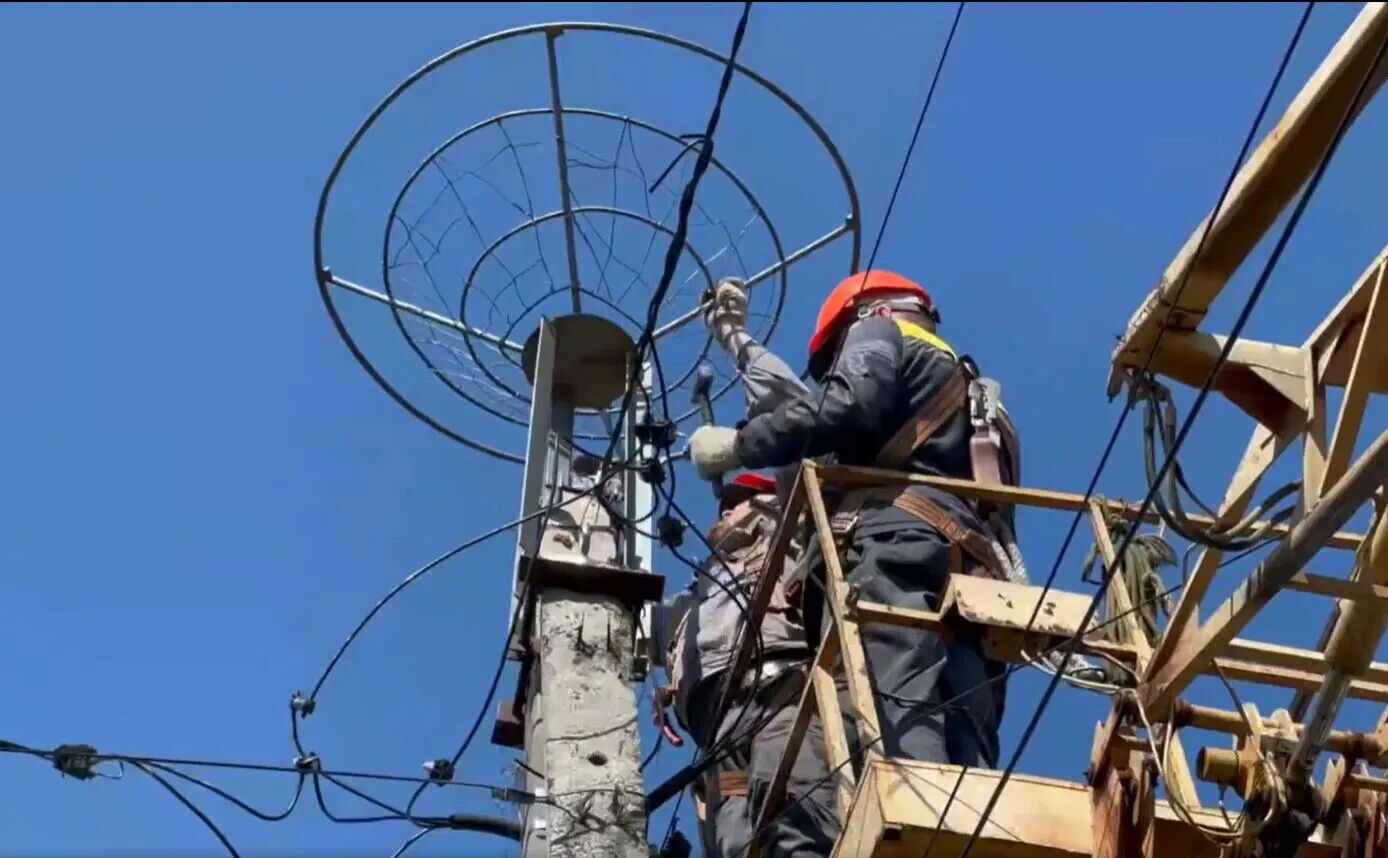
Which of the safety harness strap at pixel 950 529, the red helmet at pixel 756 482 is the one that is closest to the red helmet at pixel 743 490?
the red helmet at pixel 756 482

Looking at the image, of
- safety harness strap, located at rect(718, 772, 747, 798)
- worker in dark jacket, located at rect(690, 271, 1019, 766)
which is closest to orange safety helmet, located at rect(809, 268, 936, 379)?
worker in dark jacket, located at rect(690, 271, 1019, 766)

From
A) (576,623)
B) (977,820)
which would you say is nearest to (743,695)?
(576,623)

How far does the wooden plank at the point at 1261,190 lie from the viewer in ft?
16.8

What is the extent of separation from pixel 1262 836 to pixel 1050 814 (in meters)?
0.69

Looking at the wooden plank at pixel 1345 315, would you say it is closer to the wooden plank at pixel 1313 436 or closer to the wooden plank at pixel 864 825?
the wooden plank at pixel 1313 436

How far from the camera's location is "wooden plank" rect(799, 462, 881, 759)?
631 centimetres

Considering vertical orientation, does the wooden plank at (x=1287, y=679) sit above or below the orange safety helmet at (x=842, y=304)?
below

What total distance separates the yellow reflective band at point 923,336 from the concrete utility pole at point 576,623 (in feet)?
4.60

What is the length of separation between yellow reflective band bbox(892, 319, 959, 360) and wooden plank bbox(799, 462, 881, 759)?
122 cm

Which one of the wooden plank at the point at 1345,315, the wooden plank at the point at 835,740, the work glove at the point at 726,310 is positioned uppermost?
the work glove at the point at 726,310

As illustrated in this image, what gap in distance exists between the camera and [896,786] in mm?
5875

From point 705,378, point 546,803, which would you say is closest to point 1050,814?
point 546,803

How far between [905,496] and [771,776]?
1.40 metres

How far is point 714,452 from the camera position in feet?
29.3
